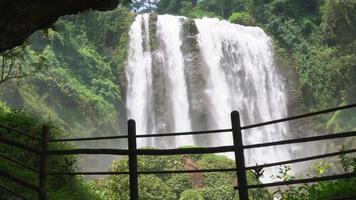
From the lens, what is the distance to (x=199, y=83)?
1077 inches

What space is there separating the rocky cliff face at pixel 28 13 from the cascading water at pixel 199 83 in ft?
65.5

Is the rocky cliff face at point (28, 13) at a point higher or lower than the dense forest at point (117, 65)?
lower

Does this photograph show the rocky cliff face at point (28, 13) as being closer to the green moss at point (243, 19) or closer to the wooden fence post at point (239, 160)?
the wooden fence post at point (239, 160)

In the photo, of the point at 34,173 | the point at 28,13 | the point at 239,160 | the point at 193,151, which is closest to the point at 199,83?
the point at 34,173

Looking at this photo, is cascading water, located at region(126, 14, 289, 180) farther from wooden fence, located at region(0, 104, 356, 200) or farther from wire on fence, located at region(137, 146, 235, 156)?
wire on fence, located at region(137, 146, 235, 156)

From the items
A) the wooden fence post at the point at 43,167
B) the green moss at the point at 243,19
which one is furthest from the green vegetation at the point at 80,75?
the wooden fence post at the point at 43,167

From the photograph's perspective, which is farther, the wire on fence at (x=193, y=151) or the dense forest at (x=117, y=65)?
the dense forest at (x=117, y=65)

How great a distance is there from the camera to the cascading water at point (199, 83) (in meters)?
26.4

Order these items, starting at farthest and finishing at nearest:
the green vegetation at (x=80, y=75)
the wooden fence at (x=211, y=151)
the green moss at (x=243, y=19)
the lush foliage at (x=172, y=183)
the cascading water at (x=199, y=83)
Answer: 1. the green moss at (x=243, y=19)
2. the cascading water at (x=199, y=83)
3. the green vegetation at (x=80, y=75)
4. the lush foliage at (x=172, y=183)
5. the wooden fence at (x=211, y=151)

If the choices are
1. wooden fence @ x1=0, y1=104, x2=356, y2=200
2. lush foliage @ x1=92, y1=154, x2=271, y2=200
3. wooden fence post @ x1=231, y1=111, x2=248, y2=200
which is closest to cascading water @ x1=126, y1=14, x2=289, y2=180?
lush foliage @ x1=92, y1=154, x2=271, y2=200

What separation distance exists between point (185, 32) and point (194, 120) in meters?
6.53

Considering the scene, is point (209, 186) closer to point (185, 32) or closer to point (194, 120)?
point (194, 120)

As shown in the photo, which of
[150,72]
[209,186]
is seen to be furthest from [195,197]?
[150,72]

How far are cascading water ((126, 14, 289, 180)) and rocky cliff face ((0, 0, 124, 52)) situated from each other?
19974mm
